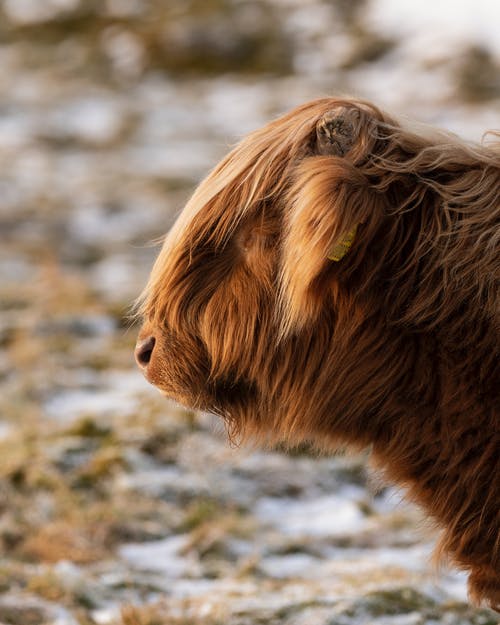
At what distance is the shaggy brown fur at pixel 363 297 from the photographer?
2.68m

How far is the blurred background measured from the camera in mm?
4293

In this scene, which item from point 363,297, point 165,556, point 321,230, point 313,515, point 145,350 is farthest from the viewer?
point 313,515

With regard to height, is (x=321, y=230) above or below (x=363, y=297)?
above

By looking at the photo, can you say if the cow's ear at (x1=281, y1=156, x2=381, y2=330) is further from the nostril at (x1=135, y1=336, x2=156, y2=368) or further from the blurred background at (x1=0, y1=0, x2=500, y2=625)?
the blurred background at (x1=0, y1=0, x2=500, y2=625)

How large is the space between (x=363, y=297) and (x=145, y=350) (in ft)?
2.38

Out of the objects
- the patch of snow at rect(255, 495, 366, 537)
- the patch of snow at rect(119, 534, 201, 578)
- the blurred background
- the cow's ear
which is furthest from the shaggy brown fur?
the patch of snow at rect(255, 495, 366, 537)

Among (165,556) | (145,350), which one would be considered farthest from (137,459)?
(145,350)

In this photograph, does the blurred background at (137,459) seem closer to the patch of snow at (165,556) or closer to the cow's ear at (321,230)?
the patch of snow at (165,556)

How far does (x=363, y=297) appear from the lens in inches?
108

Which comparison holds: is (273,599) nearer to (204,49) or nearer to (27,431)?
(27,431)

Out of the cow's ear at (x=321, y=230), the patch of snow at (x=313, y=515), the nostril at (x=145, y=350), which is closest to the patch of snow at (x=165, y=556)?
the patch of snow at (x=313, y=515)

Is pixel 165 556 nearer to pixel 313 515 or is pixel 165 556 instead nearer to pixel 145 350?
pixel 313 515

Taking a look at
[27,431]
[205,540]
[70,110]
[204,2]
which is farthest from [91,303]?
[204,2]

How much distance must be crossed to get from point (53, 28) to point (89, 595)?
30.1 meters
